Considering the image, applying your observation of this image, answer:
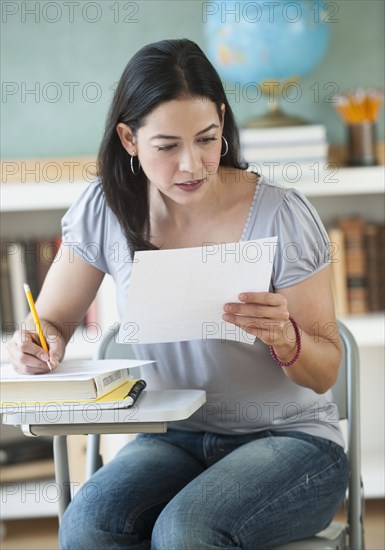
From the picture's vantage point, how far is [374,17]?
101 inches

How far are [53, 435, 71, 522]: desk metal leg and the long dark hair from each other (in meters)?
0.35

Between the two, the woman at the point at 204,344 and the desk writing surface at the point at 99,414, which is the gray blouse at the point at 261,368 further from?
A: the desk writing surface at the point at 99,414

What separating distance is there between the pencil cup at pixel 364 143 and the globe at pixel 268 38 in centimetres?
20

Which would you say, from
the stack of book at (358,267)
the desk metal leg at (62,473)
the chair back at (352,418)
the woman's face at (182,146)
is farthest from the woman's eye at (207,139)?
the stack of book at (358,267)

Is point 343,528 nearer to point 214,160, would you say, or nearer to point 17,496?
point 214,160

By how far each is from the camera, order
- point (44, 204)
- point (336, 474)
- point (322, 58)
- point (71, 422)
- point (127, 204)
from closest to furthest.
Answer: point (71, 422) < point (336, 474) < point (127, 204) < point (44, 204) < point (322, 58)

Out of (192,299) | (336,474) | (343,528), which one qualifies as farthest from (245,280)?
(343,528)

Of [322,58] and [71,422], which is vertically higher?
[322,58]

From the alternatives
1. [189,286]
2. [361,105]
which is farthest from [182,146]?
[361,105]

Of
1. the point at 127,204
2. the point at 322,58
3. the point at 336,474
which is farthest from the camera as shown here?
the point at 322,58

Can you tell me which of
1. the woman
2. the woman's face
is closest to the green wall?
the woman

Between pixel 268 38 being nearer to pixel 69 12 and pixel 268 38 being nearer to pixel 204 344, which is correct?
pixel 69 12

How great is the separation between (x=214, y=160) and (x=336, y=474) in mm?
525

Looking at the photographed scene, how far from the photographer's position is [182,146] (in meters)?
1.38
